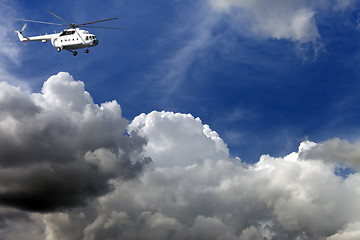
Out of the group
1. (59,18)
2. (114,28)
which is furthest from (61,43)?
(114,28)

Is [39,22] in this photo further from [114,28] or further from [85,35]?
[114,28]

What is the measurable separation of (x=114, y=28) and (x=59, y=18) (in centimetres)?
2925

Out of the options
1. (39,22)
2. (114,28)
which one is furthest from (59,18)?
(114,28)

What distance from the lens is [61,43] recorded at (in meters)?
A: 200

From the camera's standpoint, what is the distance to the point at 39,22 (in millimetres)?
199625

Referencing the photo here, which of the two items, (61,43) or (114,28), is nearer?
(114,28)

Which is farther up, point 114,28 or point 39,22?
point 39,22

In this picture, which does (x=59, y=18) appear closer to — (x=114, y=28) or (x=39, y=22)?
(x=39, y=22)

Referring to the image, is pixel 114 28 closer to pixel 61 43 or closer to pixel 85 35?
pixel 85 35

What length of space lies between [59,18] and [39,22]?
11339mm

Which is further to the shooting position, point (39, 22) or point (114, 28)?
point (39, 22)

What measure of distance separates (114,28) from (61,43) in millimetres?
30733

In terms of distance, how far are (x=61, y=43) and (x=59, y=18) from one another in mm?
11428

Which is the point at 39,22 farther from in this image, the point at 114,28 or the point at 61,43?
the point at 114,28
